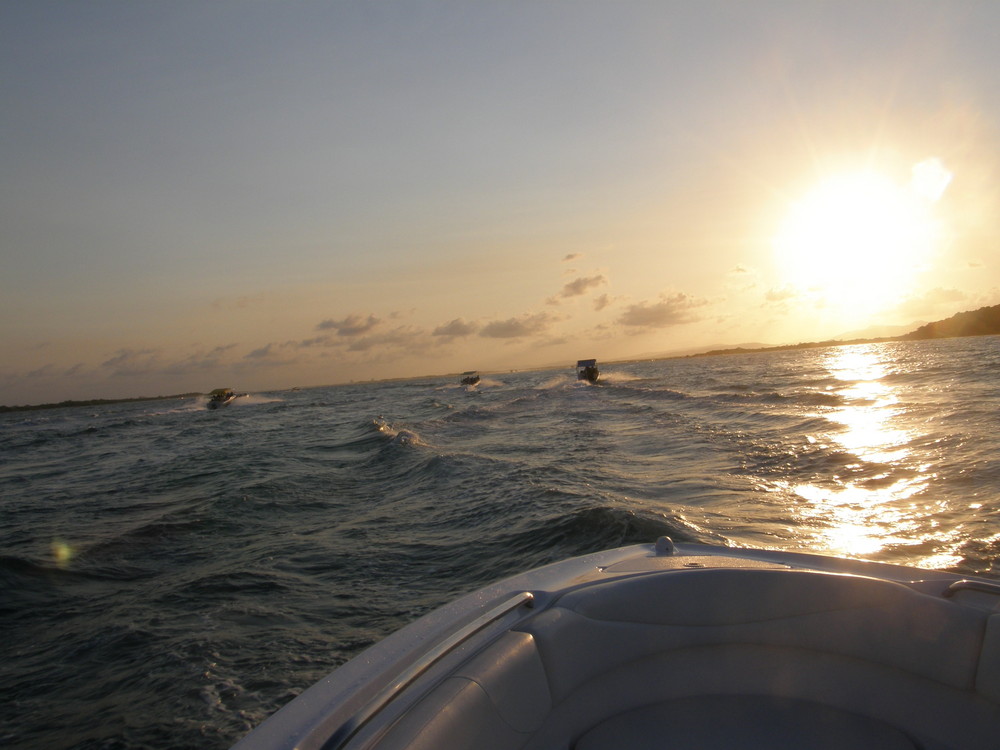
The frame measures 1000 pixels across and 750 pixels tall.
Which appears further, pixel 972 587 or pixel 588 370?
pixel 588 370

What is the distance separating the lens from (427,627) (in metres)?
2.52

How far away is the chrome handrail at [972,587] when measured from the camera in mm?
2297

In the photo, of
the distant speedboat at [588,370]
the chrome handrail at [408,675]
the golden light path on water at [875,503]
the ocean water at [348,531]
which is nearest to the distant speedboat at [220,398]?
the distant speedboat at [588,370]

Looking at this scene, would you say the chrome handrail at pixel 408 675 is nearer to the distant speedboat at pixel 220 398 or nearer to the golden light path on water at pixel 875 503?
the golden light path on water at pixel 875 503

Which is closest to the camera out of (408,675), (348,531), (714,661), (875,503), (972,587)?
(408,675)

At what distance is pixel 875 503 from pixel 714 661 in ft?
22.1

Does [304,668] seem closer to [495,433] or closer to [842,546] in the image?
[842,546]

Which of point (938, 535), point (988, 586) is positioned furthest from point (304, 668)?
point (938, 535)

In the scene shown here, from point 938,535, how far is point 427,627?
627 centimetres

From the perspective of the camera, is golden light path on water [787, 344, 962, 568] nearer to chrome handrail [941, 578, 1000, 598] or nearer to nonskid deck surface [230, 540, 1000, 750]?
chrome handrail [941, 578, 1000, 598]

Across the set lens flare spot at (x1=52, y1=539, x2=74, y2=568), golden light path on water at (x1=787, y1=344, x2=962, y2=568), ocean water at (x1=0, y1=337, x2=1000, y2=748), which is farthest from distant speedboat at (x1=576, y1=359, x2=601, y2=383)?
lens flare spot at (x1=52, y1=539, x2=74, y2=568)

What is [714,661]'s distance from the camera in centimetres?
257

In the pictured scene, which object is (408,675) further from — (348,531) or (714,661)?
(348,531)

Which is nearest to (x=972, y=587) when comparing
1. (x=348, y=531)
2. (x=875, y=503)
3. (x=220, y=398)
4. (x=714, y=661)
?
(x=714, y=661)
